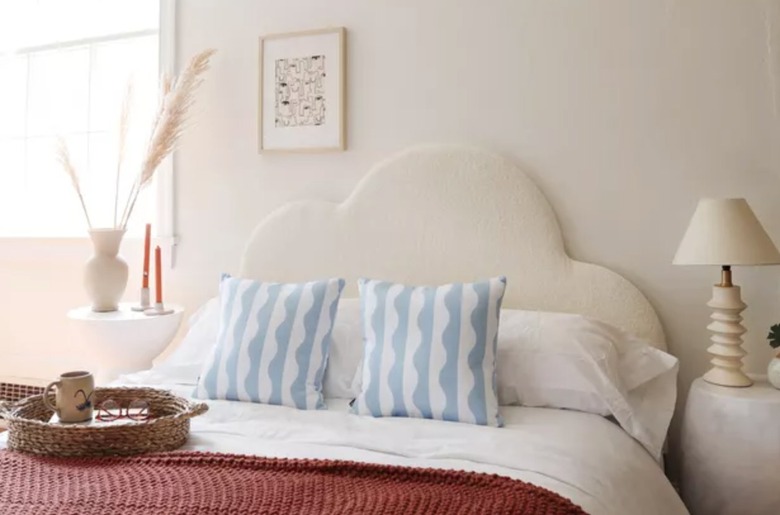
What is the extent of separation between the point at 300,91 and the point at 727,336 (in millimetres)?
1709

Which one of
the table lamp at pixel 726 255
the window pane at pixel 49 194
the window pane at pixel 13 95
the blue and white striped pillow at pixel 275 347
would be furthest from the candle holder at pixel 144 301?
the table lamp at pixel 726 255

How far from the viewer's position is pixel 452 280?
7.40 feet

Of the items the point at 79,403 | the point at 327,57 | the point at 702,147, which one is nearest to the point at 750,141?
the point at 702,147

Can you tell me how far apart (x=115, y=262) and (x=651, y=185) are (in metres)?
1.95

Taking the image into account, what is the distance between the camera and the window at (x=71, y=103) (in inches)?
116

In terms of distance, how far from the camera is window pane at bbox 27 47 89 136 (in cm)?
310

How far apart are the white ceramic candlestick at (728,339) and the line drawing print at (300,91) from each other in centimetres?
151

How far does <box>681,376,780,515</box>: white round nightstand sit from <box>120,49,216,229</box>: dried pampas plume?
2037mm

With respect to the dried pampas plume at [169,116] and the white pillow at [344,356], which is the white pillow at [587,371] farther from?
the dried pampas plume at [169,116]

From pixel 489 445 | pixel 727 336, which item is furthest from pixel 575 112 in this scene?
pixel 489 445

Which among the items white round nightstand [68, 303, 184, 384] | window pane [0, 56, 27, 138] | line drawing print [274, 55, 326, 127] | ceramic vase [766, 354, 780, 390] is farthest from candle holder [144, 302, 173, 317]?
ceramic vase [766, 354, 780, 390]

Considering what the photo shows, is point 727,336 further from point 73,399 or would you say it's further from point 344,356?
point 73,399

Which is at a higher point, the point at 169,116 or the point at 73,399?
the point at 169,116

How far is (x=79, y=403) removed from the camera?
146 cm
